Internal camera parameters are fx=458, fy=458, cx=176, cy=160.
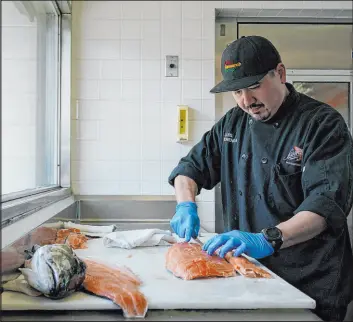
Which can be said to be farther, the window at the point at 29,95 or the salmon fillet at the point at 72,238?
the window at the point at 29,95

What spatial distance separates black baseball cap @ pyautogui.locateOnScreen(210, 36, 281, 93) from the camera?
165 cm

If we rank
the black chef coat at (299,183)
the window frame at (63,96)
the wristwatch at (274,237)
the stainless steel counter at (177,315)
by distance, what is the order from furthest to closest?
the window frame at (63,96)
the black chef coat at (299,183)
the wristwatch at (274,237)
the stainless steel counter at (177,315)

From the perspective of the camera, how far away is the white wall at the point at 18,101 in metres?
2.24

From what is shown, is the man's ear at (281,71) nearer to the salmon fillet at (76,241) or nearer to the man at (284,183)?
the man at (284,183)

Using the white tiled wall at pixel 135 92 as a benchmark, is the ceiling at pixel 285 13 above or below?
above

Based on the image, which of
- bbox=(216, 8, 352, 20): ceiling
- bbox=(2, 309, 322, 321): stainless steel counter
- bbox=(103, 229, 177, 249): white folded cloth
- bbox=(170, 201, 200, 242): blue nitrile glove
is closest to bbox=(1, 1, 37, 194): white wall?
bbox=(103, 229, 177, 249): white folded cloth

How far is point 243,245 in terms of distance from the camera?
1.42 m

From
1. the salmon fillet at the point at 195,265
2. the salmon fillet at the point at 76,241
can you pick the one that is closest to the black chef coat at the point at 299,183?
the salmon fillet at the point at 195,265

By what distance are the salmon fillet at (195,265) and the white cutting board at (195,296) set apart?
0.02 m

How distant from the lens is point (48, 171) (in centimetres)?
303

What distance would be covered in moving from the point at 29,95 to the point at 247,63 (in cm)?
141

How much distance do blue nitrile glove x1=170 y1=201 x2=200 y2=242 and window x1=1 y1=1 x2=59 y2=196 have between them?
666 millimetres

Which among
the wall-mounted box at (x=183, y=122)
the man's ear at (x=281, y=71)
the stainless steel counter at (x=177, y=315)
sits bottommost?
the stainless steel counter at (x=177, y=315)

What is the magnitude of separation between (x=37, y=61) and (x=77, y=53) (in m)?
0.40
